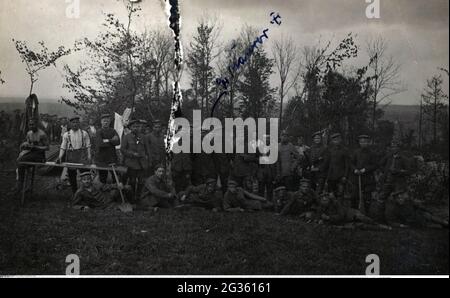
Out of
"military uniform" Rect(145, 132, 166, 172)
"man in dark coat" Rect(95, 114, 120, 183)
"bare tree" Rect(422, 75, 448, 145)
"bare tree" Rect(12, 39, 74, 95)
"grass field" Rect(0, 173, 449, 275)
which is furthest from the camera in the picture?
"man in dark coat" Rect(95, 114, 120, 183)

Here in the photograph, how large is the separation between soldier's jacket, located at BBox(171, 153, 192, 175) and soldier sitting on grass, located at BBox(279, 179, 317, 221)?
147cm

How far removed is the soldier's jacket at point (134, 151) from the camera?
6430 mm

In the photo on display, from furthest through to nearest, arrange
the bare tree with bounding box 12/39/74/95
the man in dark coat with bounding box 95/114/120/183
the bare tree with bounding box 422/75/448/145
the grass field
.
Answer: the man in dark coat with bounding box 95/114/120/183 → the bare tree with bounding box 422/75/448/145 → the bare tree with bounding box 12/39/74/95 → the grass field

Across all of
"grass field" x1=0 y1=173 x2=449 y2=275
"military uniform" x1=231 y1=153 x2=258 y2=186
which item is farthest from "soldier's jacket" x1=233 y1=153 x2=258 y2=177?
"grass field" x1=0 y1=173 x2=449 y2=275

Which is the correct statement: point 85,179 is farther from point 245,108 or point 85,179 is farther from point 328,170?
point 328,170

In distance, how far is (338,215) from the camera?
20.3 ft

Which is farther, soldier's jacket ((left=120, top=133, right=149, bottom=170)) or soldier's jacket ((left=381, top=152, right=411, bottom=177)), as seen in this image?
soldier's jacket ((left=120, top=133, right=149, bottom=170))

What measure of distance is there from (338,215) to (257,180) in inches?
48.2

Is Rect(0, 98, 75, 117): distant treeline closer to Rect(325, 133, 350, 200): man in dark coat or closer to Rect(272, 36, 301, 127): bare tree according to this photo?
Rect(272, 36, 301, 127): bare tree

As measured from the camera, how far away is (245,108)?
20.7ft

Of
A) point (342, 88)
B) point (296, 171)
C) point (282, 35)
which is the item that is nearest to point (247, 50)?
point (282, 35)

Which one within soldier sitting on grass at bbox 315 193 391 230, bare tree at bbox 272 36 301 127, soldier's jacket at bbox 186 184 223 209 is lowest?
soldier sitting on grass at bbox 315 193 391 230

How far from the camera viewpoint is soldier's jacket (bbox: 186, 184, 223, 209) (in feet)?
20.7

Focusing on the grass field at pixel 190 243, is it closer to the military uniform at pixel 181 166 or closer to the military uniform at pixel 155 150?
the military uniform at pixel 181 166
